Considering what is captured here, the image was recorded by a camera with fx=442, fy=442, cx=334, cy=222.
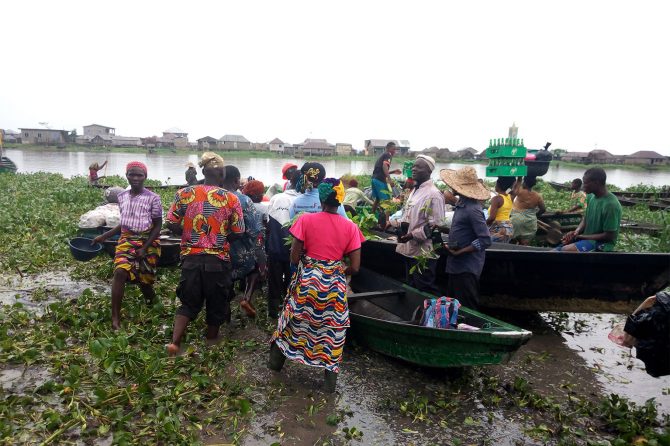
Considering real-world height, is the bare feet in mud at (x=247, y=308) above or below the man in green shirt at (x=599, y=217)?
below

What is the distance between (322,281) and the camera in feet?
12.0

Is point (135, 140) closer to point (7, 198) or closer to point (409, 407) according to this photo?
point (7, 198)

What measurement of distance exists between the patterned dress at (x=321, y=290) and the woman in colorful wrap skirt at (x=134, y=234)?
1.91 metres

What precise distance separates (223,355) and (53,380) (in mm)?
1401

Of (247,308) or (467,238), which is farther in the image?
(247,308)

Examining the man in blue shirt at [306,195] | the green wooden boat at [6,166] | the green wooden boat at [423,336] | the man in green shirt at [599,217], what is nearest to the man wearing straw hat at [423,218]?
the green wooden boat at [423,336]

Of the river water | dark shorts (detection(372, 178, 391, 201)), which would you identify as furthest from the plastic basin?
the river water

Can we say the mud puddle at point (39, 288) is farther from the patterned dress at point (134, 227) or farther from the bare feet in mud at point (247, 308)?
the bare feet in mud at point (247, 308)

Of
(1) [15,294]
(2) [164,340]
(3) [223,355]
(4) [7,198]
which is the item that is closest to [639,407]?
(3) [223,355]

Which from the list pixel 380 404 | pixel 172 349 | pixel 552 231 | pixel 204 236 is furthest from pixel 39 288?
pixel 552 231

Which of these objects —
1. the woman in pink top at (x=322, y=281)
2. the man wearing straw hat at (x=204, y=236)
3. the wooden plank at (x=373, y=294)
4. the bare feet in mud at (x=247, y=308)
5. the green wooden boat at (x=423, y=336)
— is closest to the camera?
the green wooden boat at (x=423, y=336)

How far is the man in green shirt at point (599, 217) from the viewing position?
4902 millimetres

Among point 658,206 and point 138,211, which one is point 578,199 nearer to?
point 658,206

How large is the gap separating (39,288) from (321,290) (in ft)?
14.8
